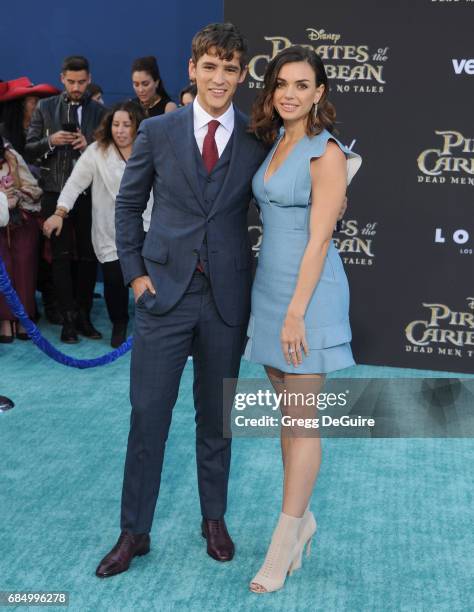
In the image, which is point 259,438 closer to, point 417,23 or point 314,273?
point 314,273

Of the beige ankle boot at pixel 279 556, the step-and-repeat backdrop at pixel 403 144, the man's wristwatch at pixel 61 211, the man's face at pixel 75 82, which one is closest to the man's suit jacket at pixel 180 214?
the beige ankle boot at pixel 279 556

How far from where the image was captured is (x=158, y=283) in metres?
2.99

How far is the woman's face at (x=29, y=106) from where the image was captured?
662 cm

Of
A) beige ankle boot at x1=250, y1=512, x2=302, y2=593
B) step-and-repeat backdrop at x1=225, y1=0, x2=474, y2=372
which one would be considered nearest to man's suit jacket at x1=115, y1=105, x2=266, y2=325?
beige ankle boot at x1=250, y1=512, x2=302, y2=593

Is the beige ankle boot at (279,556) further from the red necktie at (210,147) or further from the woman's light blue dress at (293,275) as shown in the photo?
the red necktie at (210,147)

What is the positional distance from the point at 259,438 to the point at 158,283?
1.61m

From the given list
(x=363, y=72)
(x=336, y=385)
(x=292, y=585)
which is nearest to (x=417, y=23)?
(x=363, y=72)

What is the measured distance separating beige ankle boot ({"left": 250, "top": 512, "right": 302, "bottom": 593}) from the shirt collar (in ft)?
4.16

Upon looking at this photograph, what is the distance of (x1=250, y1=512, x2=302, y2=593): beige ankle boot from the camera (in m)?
3.04

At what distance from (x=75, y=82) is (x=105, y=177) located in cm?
78

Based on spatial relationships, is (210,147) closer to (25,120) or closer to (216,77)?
(216,77)

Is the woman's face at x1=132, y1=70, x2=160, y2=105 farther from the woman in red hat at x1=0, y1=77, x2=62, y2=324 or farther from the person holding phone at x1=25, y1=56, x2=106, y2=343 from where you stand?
the woman in red hat at x1=0, y1=77, x2=62, y2=324

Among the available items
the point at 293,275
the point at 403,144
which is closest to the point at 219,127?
the point at 293,275

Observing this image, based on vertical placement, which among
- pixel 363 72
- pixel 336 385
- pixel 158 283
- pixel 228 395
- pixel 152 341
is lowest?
pixel 336 385
